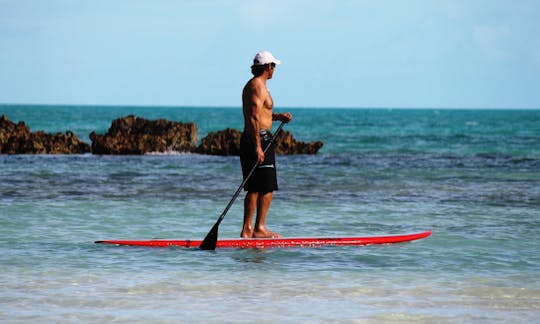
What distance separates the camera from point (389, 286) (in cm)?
925

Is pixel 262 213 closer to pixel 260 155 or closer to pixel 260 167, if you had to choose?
pixel 260 167

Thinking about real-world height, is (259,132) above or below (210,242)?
above

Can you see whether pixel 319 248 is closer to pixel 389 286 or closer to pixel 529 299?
pixel 389 286

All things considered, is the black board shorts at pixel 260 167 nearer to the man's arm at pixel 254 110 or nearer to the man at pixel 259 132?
the man at pixel 259 132

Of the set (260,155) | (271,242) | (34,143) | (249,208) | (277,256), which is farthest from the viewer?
(34,143)

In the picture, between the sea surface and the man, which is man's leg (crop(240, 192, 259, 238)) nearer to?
the man

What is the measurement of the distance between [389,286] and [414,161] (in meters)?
25.0

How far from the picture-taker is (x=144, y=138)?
35531 mm

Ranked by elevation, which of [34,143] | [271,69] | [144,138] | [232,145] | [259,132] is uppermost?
[271,69]

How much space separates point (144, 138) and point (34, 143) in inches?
158

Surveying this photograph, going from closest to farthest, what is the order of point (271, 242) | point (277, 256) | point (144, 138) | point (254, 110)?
point (277, 256), point (254, 110), point (271, 242), point (144, 138)

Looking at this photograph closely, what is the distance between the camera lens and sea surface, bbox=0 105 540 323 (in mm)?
8172

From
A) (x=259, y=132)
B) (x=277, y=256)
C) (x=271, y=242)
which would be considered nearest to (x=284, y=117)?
(x=259, y=132)

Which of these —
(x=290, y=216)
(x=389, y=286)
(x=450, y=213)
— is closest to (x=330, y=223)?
(x=290, y=216)
